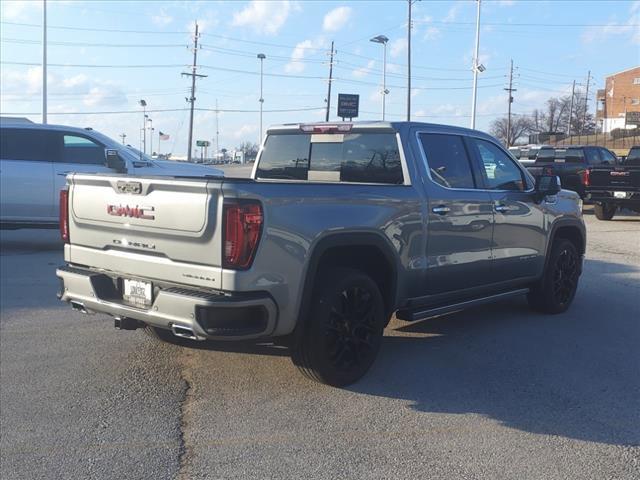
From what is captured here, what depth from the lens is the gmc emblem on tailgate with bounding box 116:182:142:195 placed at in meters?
4.40

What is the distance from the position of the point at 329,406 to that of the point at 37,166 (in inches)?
316

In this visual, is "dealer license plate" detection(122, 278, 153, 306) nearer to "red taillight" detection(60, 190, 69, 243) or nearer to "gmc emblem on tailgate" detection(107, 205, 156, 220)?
"gmc emblem on tailgate" detection(107, 205, 156, 220)

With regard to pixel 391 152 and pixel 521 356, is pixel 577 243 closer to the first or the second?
pixel 521 356

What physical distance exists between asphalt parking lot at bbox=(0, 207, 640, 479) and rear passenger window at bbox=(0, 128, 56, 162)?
4.74m

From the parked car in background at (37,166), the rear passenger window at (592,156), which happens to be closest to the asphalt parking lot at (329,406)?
the parked car in background at (37,166)

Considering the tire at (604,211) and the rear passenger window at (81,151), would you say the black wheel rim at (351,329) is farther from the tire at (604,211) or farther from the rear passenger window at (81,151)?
the tire at (604,211)

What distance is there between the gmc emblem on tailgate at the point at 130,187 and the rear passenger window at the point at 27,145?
6905 mm

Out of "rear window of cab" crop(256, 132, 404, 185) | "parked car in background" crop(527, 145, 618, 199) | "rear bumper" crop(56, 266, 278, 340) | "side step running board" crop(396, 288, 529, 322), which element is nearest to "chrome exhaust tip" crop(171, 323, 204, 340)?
"rear bumper" crop(56, 266, 278, 340)

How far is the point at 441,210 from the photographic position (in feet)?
17.5

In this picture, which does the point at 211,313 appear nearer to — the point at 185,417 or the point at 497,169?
the point at 185,417

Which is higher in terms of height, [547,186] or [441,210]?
[547,186]

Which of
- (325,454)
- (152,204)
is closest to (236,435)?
(325,454)

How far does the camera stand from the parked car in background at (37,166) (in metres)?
10.5

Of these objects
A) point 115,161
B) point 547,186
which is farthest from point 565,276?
point 115,161
